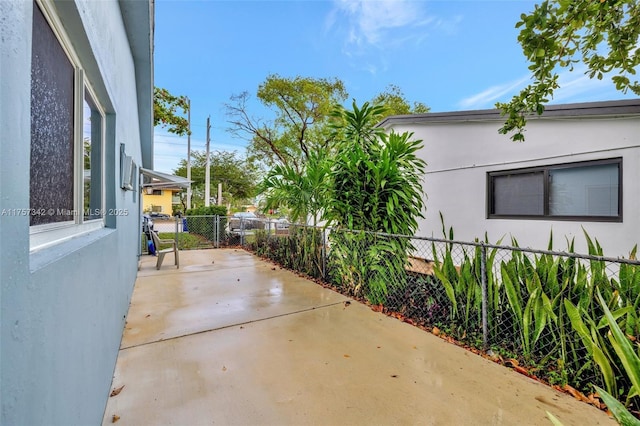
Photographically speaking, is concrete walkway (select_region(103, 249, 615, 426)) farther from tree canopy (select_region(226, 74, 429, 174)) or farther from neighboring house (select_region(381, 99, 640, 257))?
tree canopy (select_region(226, 74, 429, 174))

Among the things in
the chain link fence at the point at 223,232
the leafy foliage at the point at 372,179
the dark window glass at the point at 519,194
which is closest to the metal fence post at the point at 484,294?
the leafy foliage at the point at 372,179

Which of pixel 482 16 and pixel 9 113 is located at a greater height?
pixel 482 16

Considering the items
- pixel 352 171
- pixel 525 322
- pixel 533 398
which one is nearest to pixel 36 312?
pixel 533 398

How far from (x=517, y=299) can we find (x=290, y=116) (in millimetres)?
16592

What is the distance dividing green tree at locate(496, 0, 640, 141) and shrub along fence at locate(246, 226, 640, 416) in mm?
1450

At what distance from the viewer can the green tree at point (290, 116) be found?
55.1 feet

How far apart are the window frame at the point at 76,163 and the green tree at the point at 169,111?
11.3m

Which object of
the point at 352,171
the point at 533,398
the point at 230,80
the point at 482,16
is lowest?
the point at 533,398

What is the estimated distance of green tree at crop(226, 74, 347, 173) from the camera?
55.1 feet

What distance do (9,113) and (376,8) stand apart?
12.8m

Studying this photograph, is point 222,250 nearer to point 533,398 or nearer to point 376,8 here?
point 533,398

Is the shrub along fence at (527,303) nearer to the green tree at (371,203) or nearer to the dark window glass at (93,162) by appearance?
the green tree at (371,203)

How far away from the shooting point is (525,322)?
2639 mm

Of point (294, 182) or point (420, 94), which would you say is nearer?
point (294, 182)
